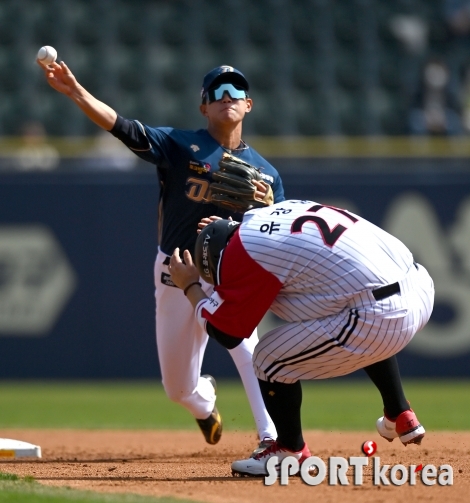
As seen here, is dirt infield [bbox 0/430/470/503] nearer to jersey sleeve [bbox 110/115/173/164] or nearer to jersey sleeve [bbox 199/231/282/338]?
jersey sleeve [bbox 199/231/282/338]

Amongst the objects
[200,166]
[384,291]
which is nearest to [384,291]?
[384,291]

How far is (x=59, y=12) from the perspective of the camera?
13.2 metres

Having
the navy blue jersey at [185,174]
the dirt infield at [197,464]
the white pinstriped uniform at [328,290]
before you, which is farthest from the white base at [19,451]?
the white pinstriped uniform at [328,290]

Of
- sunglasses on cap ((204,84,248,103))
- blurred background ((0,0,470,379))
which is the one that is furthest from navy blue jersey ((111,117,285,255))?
blurred background ((0,0,470,379))

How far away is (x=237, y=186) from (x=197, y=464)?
150 centimetres

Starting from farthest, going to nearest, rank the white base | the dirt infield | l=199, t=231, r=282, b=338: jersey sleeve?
the white base → l=199, t=231, r=282, b=338: jersey sleeve → the dirt infield

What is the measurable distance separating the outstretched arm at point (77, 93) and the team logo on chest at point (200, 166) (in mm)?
534

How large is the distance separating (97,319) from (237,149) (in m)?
5.00

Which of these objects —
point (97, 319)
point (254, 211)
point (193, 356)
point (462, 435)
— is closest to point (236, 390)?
point (97, 319)

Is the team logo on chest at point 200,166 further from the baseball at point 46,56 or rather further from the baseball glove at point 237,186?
the baseball at point 46,56

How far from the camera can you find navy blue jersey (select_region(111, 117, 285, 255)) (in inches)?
204

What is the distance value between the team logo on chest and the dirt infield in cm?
156

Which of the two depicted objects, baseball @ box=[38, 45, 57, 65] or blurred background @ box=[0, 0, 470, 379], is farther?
blurred background @ box=[0, 0, 470, 379]

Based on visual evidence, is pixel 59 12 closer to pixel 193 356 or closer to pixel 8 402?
pixel 8 402
